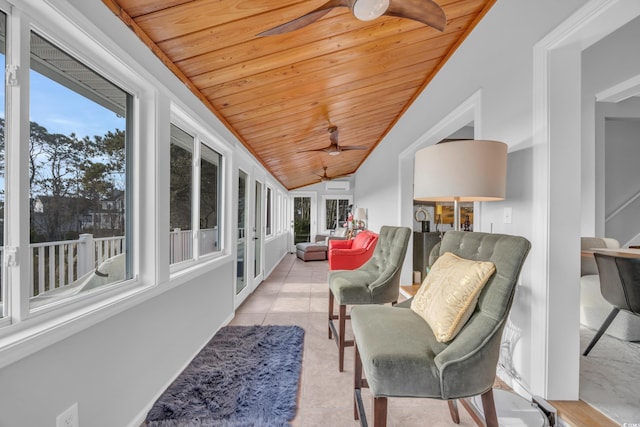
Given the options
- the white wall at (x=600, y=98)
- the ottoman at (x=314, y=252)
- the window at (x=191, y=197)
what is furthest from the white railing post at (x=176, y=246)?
the ottoman at (x=314, y=252)

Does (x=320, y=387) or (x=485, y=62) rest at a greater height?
(x=485, y=62)

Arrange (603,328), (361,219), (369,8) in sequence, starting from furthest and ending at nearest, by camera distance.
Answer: (361,219)
(603,328)
(369,8)

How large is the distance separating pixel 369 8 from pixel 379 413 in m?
1.70

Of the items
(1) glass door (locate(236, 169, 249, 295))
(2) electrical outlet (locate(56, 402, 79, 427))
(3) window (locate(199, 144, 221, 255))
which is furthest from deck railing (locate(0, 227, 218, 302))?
(1) glass door (locate(236, 169, 249, 295))

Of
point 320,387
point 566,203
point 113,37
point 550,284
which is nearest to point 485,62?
point 566,203

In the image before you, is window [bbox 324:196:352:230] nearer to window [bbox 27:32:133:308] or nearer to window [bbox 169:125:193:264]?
window [bbox 169:125:193:264]

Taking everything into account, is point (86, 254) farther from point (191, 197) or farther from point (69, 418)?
point (191, 197)

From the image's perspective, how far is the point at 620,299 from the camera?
1944mm

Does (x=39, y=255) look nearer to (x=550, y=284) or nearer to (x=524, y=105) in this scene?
(x=550, y=284)

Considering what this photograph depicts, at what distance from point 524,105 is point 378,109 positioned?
2330 millimetres

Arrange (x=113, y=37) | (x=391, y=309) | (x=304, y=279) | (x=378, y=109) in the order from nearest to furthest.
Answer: (x=113, y=37) → (x=391, y=309) → (x=378, y=109) → (x=304, y=279)

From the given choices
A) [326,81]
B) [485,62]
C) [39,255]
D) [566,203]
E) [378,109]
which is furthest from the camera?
[378,109]

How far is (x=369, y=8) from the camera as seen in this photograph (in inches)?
48.2

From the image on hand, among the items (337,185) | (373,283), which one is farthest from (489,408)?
(337,185)
